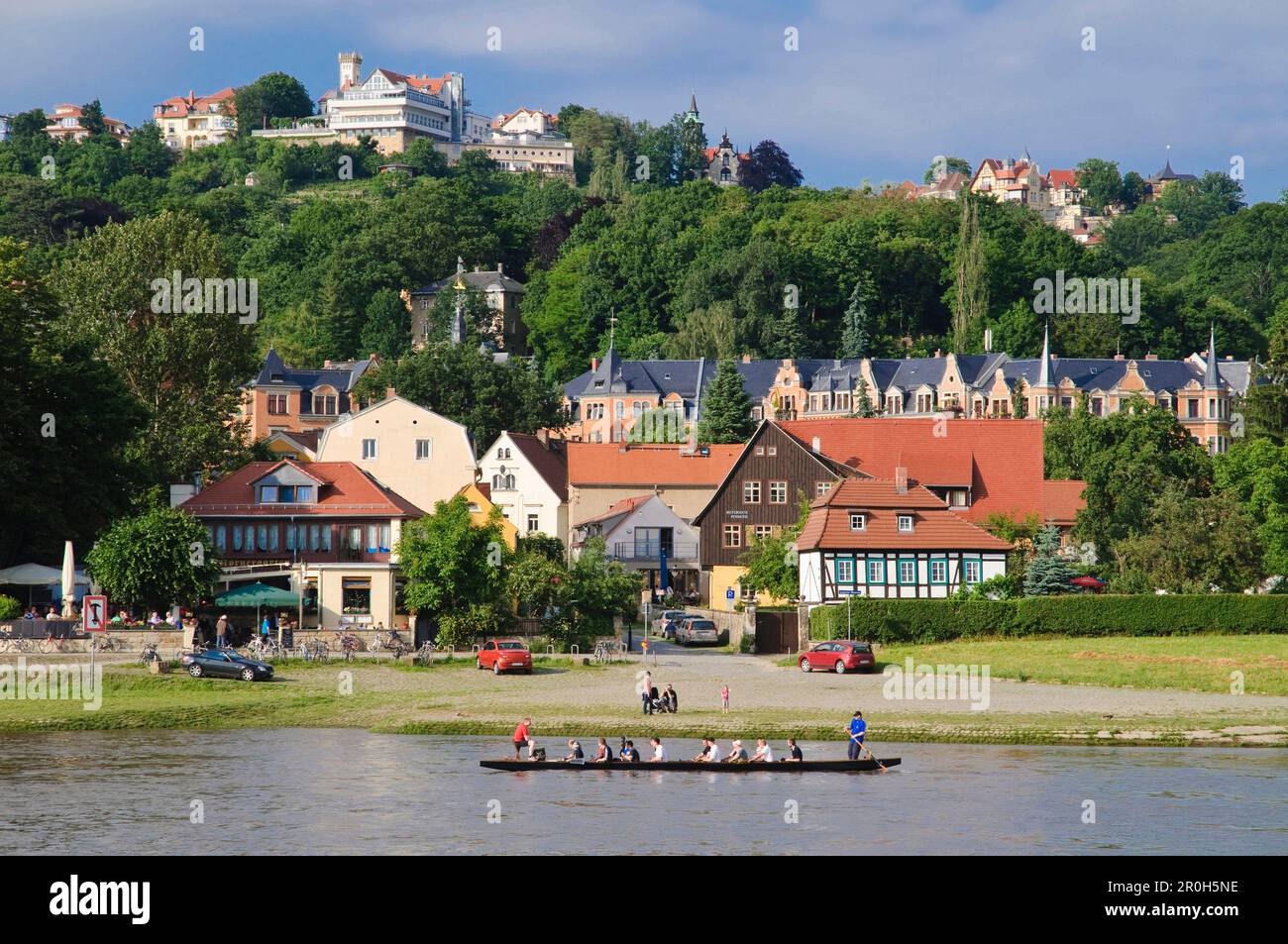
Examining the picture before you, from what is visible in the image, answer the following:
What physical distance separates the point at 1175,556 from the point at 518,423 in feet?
147

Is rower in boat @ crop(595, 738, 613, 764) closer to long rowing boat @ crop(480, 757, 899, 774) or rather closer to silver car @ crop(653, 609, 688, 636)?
long rowing boat @ crop(480, 757, 899, 774)

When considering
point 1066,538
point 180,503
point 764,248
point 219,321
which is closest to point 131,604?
point 180,503

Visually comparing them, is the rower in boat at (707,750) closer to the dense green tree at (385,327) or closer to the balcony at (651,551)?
the balcony at (651,551)

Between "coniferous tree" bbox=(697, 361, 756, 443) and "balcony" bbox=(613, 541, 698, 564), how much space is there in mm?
24571

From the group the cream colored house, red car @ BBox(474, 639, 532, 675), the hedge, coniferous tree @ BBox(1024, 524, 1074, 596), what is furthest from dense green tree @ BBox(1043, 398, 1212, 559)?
red car @ BBox(474, 639, 532, 675)

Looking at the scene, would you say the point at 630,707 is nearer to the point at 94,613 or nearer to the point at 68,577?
the point at 94,613

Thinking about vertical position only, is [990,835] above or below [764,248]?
below

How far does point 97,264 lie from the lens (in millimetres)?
95562

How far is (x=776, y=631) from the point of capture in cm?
6894

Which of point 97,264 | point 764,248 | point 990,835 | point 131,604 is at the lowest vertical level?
point 990,835

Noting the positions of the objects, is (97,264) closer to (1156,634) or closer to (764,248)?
(1156,634)

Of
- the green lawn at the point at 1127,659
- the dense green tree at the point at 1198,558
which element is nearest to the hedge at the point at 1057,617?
the green lawn at the point at 1127,659

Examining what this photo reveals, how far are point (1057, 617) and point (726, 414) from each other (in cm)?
5276

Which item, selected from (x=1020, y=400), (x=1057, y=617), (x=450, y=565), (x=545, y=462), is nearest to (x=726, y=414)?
(x=545, y=462)
